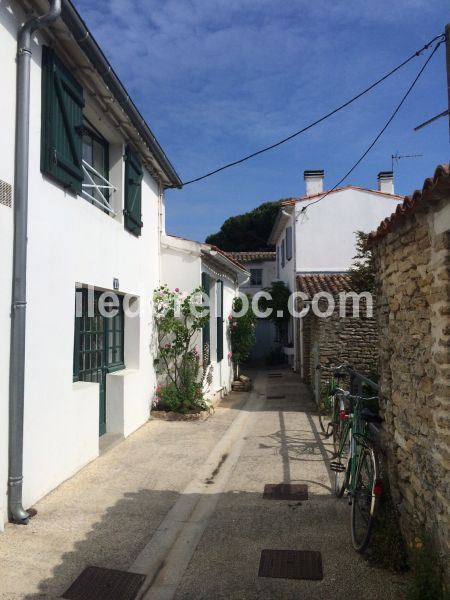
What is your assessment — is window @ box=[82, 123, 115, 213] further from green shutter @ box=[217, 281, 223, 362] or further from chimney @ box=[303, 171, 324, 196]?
chimney @ box=[303, 171, 324, 196]

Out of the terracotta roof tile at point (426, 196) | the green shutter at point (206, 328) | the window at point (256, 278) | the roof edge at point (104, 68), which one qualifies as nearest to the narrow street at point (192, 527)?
the terracotta roof tile at point (426, 196)

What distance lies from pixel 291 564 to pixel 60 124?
15.3ft

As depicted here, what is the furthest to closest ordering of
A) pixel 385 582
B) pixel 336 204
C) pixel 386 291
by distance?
pixel 336 204 < pixel 386 291 < pixel 385 582

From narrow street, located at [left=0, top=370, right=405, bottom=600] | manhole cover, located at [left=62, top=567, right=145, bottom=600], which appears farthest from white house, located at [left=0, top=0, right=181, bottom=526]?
manhole cover, located at [left=62, top=567, right=145, bottom=600]

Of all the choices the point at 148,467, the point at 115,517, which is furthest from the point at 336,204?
the point at 115,517

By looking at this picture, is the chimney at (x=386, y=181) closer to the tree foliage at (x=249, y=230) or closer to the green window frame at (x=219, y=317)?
the green window frame at (x=219, y=317)

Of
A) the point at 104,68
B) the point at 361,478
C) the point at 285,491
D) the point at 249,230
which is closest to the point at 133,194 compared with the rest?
the point at 104,68

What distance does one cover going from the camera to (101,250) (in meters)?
6.54

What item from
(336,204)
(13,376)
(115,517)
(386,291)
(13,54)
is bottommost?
(115,517)

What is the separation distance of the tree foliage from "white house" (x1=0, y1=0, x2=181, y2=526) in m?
27.7

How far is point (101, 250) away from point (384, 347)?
3898mm

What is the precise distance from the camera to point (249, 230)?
3612 cm

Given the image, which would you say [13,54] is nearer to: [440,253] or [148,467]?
[440,253]

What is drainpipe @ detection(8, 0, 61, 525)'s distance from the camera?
4.23m
